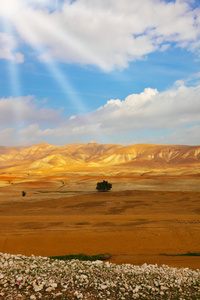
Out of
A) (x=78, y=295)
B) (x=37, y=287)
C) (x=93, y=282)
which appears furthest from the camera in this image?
(x=93, y=282)

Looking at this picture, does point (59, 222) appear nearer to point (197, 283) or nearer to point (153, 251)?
point (153, 251)

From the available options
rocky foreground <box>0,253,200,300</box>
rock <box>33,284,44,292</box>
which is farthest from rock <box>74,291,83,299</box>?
rock <box>33,284,44,292</box>

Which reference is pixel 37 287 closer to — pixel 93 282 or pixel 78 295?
pixel 78 295

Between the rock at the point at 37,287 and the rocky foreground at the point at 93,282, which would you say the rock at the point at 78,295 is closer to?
the rocky foreground at the point at 93,282

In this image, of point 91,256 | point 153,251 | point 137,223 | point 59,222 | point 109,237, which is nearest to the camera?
point 91,256

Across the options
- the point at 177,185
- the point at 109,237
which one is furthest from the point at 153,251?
the point at 177,185

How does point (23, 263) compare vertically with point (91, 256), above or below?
above

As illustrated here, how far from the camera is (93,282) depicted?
8.23 metres

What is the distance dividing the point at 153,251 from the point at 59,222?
1106 centimetres

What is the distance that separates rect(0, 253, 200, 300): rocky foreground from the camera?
7.50 metres

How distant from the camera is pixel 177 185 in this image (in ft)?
208

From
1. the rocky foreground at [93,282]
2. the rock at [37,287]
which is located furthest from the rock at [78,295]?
the rock at [37,287]

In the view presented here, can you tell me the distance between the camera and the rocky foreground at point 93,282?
24.6ft

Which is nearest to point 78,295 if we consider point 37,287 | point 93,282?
point 93,282
